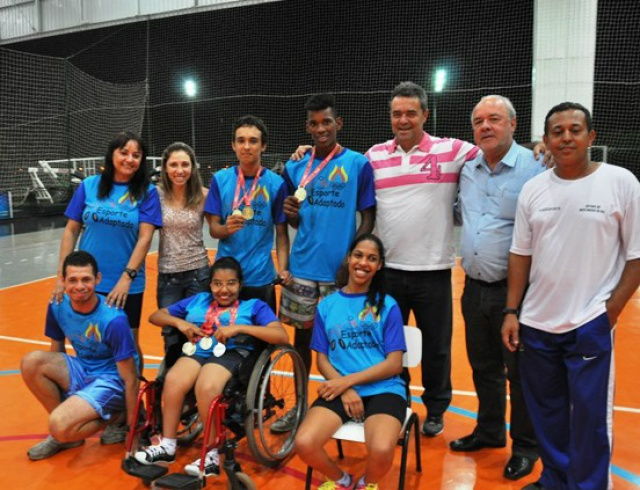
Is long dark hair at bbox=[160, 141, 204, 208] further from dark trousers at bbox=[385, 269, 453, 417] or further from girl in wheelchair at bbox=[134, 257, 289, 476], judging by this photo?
dark trousers at bbox=[385, 269, 453, 417]

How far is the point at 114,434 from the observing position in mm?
2963

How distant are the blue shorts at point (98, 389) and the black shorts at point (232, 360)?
45cm

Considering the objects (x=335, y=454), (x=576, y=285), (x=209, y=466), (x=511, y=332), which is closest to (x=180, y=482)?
(x=209, y=466)

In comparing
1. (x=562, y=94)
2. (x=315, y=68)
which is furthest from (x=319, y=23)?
(x=562, y=94)

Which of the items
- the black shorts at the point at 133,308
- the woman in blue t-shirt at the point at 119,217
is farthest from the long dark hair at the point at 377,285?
the black shorts at the point at 133,308

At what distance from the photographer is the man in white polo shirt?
2035mm

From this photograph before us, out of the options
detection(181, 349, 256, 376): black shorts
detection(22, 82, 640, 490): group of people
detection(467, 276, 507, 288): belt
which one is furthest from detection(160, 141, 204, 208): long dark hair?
detection(467, 276, 507, 288): belt

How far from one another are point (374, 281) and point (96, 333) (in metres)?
1.38

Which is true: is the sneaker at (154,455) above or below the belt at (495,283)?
below

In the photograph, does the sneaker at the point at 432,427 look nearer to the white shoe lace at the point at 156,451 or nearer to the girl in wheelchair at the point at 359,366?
the girl in wheelchair at the point at 359,366

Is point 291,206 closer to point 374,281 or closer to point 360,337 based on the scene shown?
point 374,281

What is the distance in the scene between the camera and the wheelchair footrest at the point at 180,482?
225 centimetres

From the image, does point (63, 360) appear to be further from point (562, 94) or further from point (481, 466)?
point (562, 94)

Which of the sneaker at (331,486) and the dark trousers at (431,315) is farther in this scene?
the dark trousers at (431,315)
